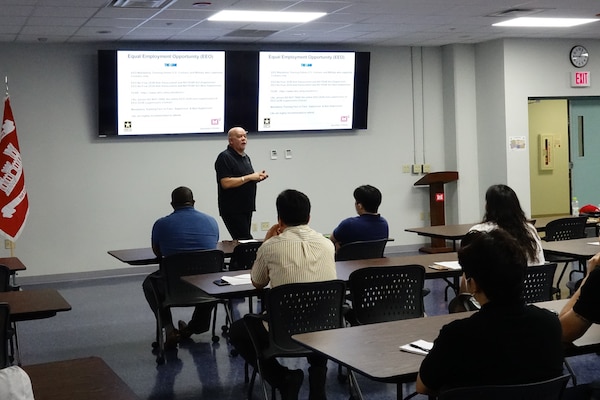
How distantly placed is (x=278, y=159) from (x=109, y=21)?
322cm

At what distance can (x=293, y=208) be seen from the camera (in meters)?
4.43

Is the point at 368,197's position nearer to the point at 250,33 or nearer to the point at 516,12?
the point at 516,12

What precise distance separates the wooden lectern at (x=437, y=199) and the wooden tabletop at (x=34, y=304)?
725 centimetres

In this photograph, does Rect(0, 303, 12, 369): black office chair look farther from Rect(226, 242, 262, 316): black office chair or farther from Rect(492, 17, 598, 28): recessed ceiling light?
Rect(492, 17, 598, 28): recessed ceiling light

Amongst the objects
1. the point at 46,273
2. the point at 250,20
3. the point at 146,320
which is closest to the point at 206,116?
the point at 250,20

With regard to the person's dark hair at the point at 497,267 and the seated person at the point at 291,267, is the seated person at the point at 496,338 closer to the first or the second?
the person's dark hair at the point at 497,267

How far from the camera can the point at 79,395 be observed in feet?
8.40

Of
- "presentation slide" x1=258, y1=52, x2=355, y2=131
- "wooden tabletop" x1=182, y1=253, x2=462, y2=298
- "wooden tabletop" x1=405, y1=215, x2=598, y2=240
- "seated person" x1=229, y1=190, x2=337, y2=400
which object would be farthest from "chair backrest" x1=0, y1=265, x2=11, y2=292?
"presentation slide" x1=258, y1=52, x2=355, y2=131

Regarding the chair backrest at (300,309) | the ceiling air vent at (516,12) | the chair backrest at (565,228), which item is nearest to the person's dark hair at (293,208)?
the chair backrest at (300,309)

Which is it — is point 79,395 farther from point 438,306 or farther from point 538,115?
point 538,115

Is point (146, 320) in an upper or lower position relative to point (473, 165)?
lower

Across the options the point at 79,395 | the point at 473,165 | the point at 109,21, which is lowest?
the point at 79,395

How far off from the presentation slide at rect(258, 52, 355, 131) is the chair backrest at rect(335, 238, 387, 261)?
4.83 metres

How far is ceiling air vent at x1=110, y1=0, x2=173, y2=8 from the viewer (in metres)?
7.33
